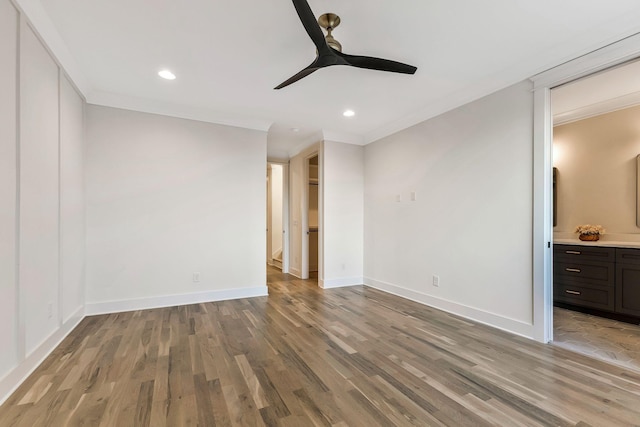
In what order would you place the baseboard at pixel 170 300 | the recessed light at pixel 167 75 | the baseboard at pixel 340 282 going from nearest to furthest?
the recessed light at pixel 167 75 < the baseboard at pixel 170 300 < the baseboard at pixel 340 282

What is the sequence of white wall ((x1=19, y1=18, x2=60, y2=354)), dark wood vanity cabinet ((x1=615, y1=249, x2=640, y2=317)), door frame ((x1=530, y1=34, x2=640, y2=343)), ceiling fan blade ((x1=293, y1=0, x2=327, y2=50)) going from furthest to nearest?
dark wood vanity cabinet ((x1=615, y1=249, x2=640, y2=317)), door frame ((x1=530, y1=34, x2=640, y2=343)), white wall ((x1=19, y1=18, x2=60, y2=354)), ceiling fan blade ((x1=293, y1=0, x2=327, y2=50))

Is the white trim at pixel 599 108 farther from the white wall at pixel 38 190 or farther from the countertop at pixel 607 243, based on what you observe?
the white wall at pixel 38 190

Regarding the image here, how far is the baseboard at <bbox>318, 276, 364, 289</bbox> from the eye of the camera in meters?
4.70

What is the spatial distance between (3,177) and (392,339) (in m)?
3.03

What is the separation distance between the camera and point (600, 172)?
A: 3748mm

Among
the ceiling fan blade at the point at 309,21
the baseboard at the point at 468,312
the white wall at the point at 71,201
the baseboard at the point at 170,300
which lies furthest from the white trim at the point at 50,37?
the baseboard at the point at 468,312


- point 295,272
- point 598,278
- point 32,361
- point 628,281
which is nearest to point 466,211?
point 598,278

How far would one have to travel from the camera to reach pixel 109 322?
311 cm

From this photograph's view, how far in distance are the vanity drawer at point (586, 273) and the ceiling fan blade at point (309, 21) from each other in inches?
152

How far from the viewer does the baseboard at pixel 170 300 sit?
3.38m

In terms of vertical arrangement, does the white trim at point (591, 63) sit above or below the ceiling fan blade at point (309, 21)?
above

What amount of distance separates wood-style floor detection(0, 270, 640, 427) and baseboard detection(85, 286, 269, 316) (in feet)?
0.84

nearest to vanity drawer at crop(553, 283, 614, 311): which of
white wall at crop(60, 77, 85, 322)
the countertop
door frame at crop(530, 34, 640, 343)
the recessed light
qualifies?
the countertop

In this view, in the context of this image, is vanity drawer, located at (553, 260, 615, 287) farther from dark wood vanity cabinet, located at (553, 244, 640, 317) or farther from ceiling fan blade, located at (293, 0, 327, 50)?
ceiling fan blade, located at (293, 0, 327, 50)
